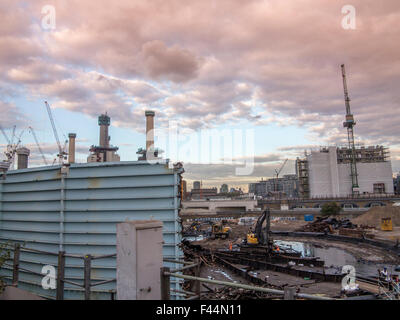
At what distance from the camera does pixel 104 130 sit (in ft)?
467

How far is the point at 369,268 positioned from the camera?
19.4 m

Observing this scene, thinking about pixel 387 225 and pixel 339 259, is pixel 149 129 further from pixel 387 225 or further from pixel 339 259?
pixel 387 225

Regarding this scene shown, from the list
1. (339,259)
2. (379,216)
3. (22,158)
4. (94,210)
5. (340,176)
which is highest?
(340,176)

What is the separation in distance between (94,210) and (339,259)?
848 inches

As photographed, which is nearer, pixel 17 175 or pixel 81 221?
pixel 81 221

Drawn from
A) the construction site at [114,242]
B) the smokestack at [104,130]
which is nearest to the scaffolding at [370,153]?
the construction site at [114,242]

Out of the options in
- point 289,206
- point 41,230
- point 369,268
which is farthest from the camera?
point 289,206

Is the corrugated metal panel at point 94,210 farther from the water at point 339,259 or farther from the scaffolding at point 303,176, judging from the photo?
the scaffolding at point 303,176

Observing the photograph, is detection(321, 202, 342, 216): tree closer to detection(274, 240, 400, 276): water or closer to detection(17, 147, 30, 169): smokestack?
detection(274, 240, 400, 276): water

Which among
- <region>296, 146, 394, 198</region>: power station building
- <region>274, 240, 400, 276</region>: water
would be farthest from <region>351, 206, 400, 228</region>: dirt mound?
<region>296, 146, 394, 198</region>: power station building

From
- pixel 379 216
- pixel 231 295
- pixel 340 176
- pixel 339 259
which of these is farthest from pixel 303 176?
pixel 231 295
